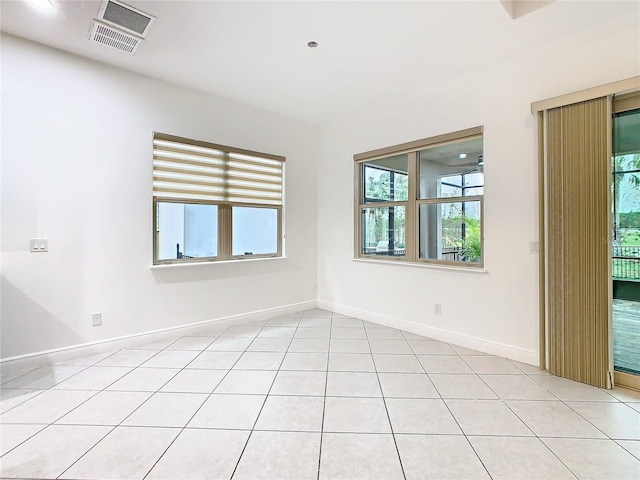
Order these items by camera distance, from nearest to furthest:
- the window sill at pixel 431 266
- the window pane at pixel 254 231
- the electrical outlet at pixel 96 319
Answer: the electrical outlet at pixel 96 319
the window sill at pixel 431 266
the window pane at pixel 254 231

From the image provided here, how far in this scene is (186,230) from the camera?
12.2 feet

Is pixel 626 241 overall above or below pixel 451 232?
below

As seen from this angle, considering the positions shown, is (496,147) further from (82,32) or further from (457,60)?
(82,32)

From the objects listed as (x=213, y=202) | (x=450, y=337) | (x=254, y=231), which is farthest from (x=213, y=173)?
(x=450, y=337)

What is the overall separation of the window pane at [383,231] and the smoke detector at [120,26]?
122 inches

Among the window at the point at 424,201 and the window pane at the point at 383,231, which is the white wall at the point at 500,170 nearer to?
the window at the point at 424,201

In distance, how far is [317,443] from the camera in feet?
5.87

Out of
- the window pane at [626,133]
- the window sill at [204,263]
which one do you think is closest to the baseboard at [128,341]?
the window sill at [204,263]

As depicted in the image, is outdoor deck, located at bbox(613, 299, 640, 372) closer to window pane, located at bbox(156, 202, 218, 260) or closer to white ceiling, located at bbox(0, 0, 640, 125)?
white ceiling, located at bbox(0, 0, 640, 125)

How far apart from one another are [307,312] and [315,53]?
3.36 metres

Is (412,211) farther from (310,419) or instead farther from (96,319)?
(96,319)

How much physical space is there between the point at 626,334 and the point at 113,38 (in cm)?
487

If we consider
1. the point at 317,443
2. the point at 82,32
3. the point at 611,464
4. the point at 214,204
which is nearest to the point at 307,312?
the point at 214,204

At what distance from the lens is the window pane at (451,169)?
329cm
